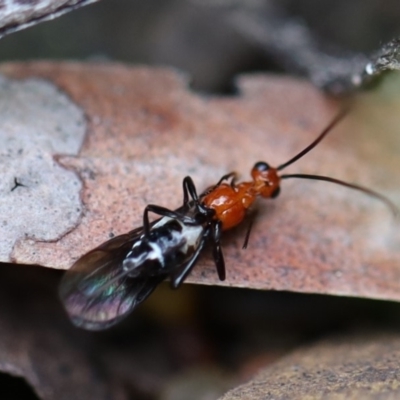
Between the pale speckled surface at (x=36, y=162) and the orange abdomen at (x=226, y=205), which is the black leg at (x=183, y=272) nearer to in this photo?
the orange abdomen at (x=226, y=205)

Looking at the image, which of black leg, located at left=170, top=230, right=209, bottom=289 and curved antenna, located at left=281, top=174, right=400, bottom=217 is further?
curved antenna, located at left=281, top=174, right=400, bottom=217

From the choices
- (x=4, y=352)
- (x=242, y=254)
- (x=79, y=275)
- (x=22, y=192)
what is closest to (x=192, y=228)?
(x=242, y=254)

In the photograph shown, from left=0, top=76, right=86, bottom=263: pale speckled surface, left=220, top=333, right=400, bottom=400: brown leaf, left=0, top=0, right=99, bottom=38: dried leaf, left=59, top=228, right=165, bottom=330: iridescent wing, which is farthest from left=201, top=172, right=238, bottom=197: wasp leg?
left=0, top=0, right=99, bottom=38: dried leaf

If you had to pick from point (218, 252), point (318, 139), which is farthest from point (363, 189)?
point (218, 252)

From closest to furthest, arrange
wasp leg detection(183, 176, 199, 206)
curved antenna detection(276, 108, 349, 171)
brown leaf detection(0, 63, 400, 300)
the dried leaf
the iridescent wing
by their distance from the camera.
Answer: the dried leaf
the iridescent wing
brown leaf detection(0, 63, 400, 300)
wasp leg detection(183, 176, 199, 206)
curved antenna detection(276, 108, 349, 171)

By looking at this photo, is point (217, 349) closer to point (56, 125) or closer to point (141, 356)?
point (141, 356)

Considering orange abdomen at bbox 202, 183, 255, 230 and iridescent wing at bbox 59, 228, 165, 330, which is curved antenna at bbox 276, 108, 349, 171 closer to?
orange abdomen at bbox 202, 183, 255, 230

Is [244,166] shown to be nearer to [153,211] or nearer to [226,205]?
[226,205]
